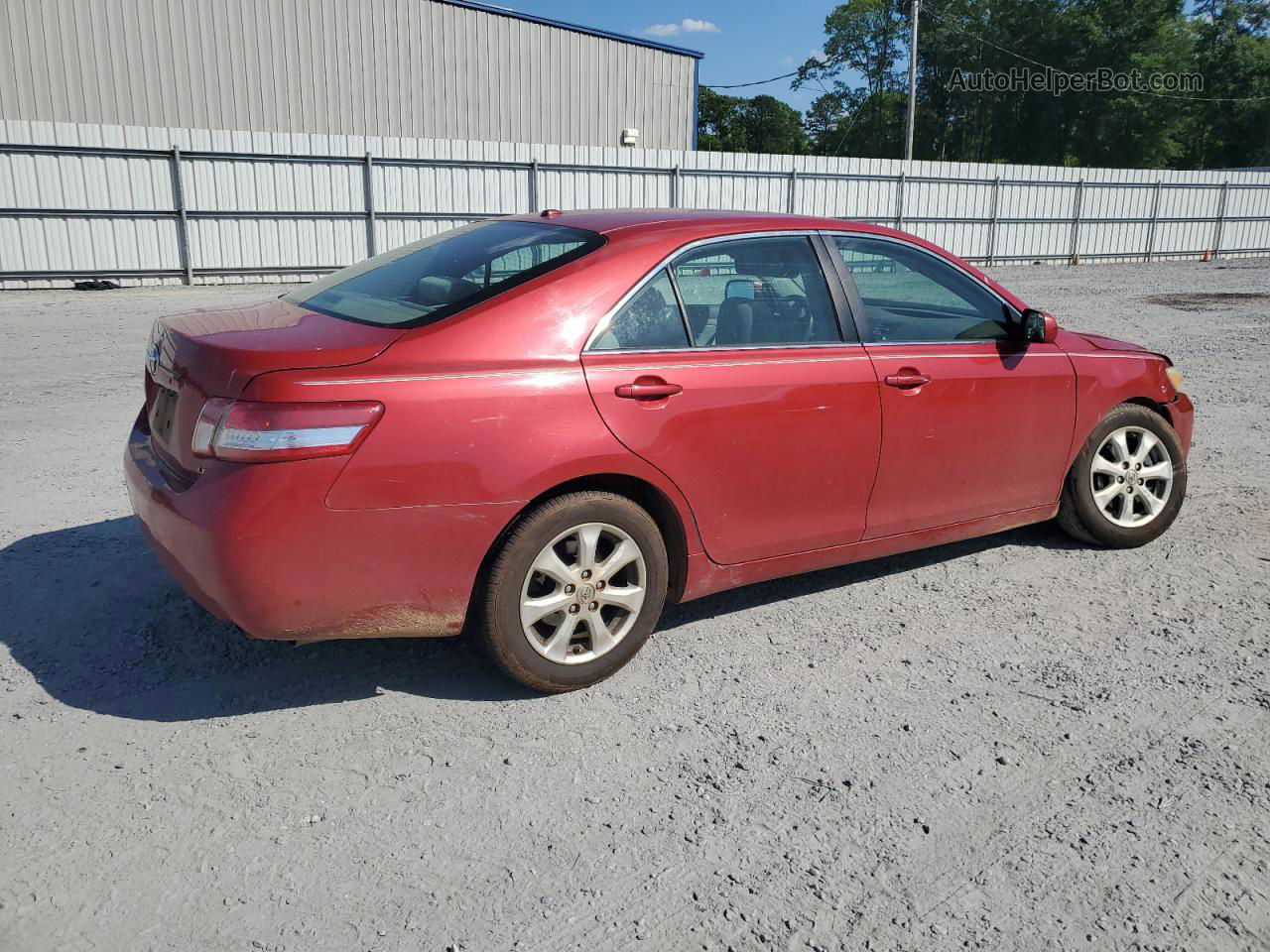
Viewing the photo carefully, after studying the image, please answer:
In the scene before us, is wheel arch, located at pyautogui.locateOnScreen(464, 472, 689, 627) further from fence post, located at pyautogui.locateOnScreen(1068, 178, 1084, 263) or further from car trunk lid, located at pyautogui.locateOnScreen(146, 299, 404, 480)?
fence post, located at pyautogui.locateOnScreen(1068, 178, 1084, 263)

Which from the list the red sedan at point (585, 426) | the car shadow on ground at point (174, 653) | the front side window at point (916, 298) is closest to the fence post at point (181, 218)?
the car shadow on ground at point (174, 653)

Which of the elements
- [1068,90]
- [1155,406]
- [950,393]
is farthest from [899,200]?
[1068,90]

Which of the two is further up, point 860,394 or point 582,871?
point 860,394

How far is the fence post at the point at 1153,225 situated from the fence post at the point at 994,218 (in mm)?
5653

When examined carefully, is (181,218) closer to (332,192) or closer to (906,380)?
(332,192)

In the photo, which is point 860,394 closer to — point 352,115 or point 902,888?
point 902,888

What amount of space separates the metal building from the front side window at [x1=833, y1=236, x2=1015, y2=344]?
21.1m

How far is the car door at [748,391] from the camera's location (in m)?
3.41

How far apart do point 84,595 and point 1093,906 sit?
142 inches

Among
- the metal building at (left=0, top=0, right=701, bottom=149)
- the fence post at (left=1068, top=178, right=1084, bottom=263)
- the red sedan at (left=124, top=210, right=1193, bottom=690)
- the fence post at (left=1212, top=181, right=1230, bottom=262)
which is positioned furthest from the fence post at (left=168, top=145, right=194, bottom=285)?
the fence post at (left=1212, top=181, right=1230, bottom=262)

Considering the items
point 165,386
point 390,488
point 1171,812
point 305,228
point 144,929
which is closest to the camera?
point 144,929

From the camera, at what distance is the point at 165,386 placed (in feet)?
11.1

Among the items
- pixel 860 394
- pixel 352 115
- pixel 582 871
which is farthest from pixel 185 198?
pixel 582 871

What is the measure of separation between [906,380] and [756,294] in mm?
677
